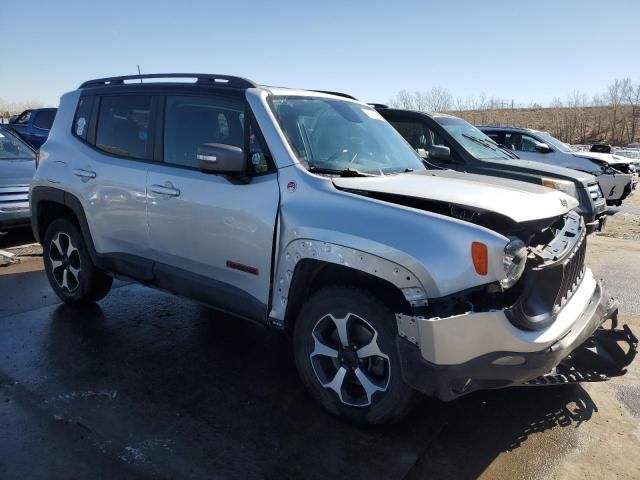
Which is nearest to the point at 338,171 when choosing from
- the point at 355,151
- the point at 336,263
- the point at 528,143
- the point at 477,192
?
the point at 355,151

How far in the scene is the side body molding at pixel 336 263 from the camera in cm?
Result: 271

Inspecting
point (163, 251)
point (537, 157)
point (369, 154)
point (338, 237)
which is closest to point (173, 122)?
point (163, 251)

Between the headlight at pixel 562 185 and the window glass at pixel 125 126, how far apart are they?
5.64 metres

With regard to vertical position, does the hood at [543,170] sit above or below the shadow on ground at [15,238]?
above

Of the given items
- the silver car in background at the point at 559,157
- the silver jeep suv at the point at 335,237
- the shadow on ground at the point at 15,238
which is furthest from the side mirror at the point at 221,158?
A: the silver car in background at the point at 559,157

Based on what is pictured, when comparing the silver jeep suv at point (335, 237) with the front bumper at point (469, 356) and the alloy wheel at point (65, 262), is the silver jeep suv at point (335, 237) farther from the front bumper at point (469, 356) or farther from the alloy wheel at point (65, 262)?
the alloy wheel at point (65, 262)

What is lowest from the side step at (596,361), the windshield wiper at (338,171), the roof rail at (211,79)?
the side step at (596,361)

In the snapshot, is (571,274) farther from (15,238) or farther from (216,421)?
(15,238)

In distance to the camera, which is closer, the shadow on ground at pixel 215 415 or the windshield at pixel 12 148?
the shadow on ground at pixel 215 415

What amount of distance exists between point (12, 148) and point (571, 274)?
27.9 ft

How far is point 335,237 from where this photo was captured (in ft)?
9.75

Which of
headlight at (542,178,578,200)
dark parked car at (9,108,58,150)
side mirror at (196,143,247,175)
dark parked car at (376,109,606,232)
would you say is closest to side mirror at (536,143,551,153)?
dark parked car at (376,109,606,232)

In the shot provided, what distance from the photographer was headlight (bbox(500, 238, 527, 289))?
2.66 metres

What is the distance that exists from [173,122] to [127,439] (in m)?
2.28
